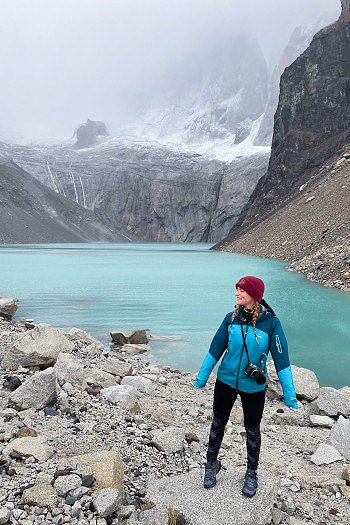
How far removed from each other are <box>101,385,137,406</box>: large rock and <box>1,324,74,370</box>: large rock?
1.41 m

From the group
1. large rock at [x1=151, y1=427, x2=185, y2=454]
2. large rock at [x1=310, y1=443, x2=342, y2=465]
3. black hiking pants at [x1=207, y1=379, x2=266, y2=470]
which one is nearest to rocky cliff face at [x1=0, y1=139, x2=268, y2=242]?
large rock at [x1=310, y1=443, x2=342, y2=465]

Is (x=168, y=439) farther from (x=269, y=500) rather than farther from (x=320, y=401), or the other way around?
(x=320, y=401)

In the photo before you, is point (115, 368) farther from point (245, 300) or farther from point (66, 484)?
point (245, 300)

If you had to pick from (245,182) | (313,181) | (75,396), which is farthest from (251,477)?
(245,182)

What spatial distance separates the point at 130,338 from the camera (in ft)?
44.3

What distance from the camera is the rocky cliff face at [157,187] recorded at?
520 feet

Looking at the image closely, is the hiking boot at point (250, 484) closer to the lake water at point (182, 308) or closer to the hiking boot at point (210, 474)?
the hiking boot at point (210, 474)

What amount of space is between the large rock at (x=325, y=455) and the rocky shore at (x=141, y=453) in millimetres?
12

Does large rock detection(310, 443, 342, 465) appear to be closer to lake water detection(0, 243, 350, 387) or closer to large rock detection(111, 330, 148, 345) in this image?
lake water detection(0, 243, 350, 387)

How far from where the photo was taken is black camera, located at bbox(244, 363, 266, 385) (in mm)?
4234

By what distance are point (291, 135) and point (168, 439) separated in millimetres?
83380

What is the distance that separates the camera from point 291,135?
3226 inches

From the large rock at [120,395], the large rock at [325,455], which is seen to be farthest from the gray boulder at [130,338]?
the large rock at [325,455]

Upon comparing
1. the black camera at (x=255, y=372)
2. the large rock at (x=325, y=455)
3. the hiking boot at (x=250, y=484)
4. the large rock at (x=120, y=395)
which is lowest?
the large rock at (x=325, y=455)
